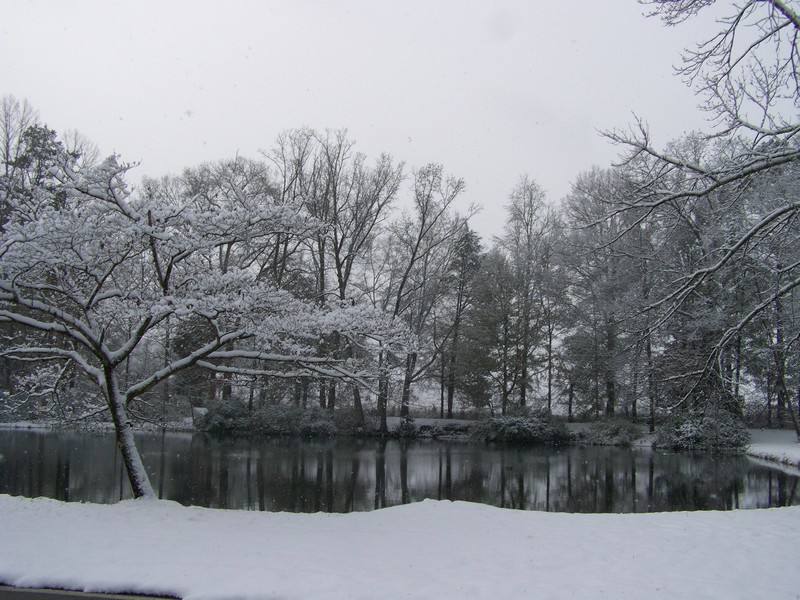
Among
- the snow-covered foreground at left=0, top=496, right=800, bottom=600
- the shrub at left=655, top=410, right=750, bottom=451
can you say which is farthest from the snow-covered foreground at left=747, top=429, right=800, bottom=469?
the snow-covered foreground at left=0, top=496, right=800, bottom=600

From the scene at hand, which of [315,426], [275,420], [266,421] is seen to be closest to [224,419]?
[266,421]

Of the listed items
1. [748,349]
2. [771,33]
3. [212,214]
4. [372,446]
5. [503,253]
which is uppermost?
[503,253]

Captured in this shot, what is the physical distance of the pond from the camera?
1257cm

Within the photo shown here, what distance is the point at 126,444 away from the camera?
9141mm

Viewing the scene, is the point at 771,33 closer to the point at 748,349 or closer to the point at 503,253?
the point at 748,349

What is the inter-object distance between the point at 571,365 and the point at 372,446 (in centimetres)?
1124

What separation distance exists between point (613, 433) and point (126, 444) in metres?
21.4

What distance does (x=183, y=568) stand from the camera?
5.20 metres

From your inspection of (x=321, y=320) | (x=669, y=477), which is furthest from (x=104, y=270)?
(x=669, y=477)

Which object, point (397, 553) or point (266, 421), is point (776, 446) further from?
point (397, 553)

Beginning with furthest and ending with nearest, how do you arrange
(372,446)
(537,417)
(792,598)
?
(537,417), (372,446), (792,598)

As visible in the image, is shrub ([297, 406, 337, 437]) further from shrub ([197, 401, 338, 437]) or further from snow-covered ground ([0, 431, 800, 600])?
snow-covered ground ([0, 431, 800, 600])

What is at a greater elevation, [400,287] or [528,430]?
[400,287]

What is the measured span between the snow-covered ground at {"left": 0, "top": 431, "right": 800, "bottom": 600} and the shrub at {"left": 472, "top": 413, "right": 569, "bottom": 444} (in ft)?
59.4
